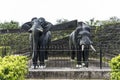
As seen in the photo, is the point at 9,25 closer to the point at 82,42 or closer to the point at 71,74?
the point at 82,42

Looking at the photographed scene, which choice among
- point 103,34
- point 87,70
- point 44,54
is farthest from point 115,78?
point 103,34

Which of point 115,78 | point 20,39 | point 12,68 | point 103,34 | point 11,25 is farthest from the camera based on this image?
point 11,25

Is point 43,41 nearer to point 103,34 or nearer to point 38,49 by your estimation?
point 38,49

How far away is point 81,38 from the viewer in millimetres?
11586

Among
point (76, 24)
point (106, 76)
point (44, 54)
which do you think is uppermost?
point (76, 24)

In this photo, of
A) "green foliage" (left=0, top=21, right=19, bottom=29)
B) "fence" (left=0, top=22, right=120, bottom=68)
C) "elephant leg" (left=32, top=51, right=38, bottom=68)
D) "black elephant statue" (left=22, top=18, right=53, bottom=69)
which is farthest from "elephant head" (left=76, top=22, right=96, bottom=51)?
"green foliage" (left=0, top=21, right=19, bottom=29)

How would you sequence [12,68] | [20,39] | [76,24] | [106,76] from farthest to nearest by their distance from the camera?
Answer: 1. [20,39]
2. [76,24]
3. [106,76]
4. [12,68]

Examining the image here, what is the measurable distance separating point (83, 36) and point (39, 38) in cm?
164

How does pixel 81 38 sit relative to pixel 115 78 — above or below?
above

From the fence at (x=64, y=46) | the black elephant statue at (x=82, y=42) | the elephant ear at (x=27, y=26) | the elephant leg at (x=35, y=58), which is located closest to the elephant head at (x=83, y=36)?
the black elephant statue at (x=82, y=42)

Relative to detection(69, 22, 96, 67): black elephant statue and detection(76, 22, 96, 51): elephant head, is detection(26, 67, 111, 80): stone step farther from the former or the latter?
detection(76, 22, 96, 51): elephant head

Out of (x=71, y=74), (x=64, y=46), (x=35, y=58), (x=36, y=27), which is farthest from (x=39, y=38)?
(x=64, y=46)

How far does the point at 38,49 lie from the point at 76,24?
1977mm

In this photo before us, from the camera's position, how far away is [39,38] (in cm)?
1191
